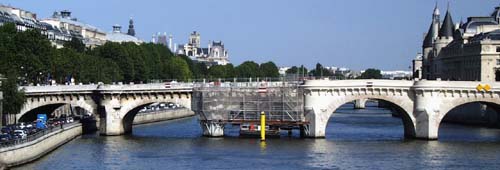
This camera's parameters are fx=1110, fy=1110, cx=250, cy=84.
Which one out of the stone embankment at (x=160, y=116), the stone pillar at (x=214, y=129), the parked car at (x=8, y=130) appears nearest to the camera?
the parked car at (x=8, y=130)

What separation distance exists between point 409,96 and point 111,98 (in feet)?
70.9

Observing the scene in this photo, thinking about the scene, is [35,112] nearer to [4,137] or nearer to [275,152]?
[275,152]

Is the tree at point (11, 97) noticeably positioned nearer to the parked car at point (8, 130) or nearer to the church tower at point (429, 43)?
the parked car at point (8, 130)

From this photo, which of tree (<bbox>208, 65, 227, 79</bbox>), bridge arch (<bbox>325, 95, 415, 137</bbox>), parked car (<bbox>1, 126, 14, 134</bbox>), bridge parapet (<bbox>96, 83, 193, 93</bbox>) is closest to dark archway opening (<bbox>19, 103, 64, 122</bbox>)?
bridge parapet (<bbox>96, 83, 193, 93</bbox>)

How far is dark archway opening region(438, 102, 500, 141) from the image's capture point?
80.9 m

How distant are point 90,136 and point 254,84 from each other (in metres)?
12.5

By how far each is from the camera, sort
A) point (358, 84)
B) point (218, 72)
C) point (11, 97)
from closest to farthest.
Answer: point (11, 97), point (358, 84), point (218, 72)

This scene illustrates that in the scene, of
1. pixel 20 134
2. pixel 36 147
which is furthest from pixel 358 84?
pixel 20 134

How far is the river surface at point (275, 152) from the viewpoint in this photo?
5953cm

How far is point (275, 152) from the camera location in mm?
66062

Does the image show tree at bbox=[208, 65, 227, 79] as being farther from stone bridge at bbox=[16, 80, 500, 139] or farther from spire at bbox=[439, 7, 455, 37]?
stone bridge at bbox=[16, 80, 500, 139]

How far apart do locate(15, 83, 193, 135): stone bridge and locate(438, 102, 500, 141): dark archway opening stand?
19527 mm

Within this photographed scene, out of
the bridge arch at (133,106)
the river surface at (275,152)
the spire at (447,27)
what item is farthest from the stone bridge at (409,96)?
the spire at (447,27)

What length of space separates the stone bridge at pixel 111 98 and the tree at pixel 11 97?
602 cm
